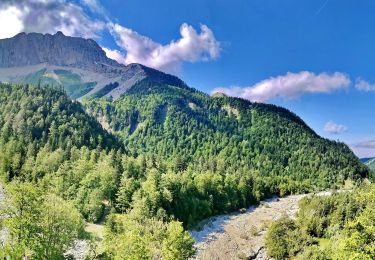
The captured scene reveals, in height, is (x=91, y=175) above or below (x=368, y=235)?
above

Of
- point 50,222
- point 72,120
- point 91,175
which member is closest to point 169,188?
point 91,175

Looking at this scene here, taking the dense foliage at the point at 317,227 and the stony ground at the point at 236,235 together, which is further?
the stony ground at the point at 236,235

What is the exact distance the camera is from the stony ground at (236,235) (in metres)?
92.7

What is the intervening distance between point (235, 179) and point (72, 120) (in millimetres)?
83927

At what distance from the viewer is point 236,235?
363ft

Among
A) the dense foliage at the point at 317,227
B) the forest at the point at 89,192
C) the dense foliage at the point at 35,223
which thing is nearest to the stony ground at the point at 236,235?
the dense foliage at the point at 317,227

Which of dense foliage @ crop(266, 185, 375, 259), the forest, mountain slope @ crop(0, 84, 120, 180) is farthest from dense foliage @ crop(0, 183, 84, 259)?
mountain slope @ crop(0, 84, 120, 180)

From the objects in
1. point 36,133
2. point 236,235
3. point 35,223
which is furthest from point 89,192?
point 36,133

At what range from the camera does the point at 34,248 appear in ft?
153

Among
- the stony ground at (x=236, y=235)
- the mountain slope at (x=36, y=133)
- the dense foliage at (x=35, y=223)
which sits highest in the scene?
the mountain slope at (x=36, y=133)

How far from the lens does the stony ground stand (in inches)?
3649

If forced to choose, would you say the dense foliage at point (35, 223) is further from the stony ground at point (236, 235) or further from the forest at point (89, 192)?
the stony ground at point (236, 235)

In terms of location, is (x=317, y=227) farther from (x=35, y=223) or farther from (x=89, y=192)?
(x=35, y=223)

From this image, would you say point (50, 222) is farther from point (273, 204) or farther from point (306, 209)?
point (273, 204)
